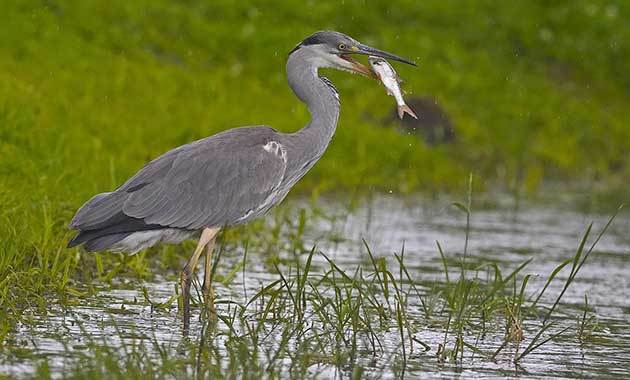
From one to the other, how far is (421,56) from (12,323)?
12745 mm

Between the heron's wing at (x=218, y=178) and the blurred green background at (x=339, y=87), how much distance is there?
2205 millimetres

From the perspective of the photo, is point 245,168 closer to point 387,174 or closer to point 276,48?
point 387,174

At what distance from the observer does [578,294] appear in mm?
9070

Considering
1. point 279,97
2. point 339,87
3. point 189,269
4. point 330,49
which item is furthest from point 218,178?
point 339,87

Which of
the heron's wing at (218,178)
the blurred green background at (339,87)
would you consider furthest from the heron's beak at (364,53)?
the blurred green background at (339,87)

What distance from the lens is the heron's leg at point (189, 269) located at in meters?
7.03

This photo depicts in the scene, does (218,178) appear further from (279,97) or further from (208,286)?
(279,97)

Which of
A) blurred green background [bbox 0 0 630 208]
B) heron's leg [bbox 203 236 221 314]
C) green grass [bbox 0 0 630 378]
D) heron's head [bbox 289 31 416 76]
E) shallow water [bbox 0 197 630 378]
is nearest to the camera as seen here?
shallow water [bbox 0 197 630 378]

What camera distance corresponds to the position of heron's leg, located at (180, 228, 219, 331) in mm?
7034

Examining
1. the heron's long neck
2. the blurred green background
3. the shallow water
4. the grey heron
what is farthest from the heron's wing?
the blurred green background

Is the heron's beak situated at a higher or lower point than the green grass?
lower

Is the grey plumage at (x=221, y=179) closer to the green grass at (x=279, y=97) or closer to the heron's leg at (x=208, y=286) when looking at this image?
the heron's leg at (x=208, y=286)

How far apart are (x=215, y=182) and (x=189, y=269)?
537 millimetres

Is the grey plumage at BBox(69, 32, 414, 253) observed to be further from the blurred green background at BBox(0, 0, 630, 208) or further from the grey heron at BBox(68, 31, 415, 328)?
the blurred green background at BBox(0, 0, 630, 208)
